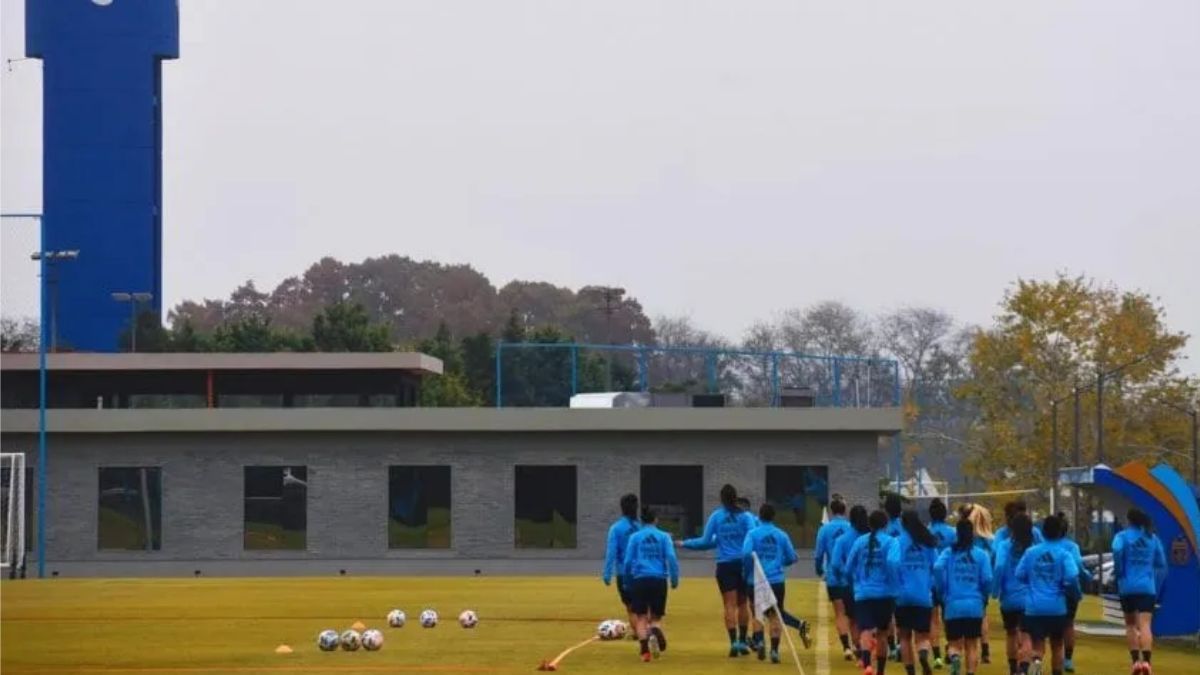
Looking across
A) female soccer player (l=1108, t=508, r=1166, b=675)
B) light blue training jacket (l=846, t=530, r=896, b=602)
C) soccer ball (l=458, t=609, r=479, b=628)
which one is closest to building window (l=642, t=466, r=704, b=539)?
soccer ball (l=458, t=609, r=479, b=628)

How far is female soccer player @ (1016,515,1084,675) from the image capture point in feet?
74.3

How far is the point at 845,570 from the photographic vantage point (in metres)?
24.8

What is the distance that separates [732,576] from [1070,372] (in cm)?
4903

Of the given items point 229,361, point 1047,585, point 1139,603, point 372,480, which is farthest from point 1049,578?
point 229,361

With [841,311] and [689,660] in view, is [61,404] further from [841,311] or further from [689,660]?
[841,311]

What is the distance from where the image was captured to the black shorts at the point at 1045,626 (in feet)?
74.5

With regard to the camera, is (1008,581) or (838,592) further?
(838,592)

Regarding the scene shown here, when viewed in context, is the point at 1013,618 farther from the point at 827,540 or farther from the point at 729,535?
the point at 729,535

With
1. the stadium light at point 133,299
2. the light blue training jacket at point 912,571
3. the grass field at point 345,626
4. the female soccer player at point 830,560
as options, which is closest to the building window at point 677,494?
the grass field at point 345,626

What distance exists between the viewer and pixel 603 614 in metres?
37.3

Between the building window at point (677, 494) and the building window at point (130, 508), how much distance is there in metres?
13.0

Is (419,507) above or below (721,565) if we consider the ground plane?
below

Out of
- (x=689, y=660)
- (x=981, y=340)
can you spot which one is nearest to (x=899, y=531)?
(x=689, y=660)

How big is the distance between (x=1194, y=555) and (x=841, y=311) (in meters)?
101
